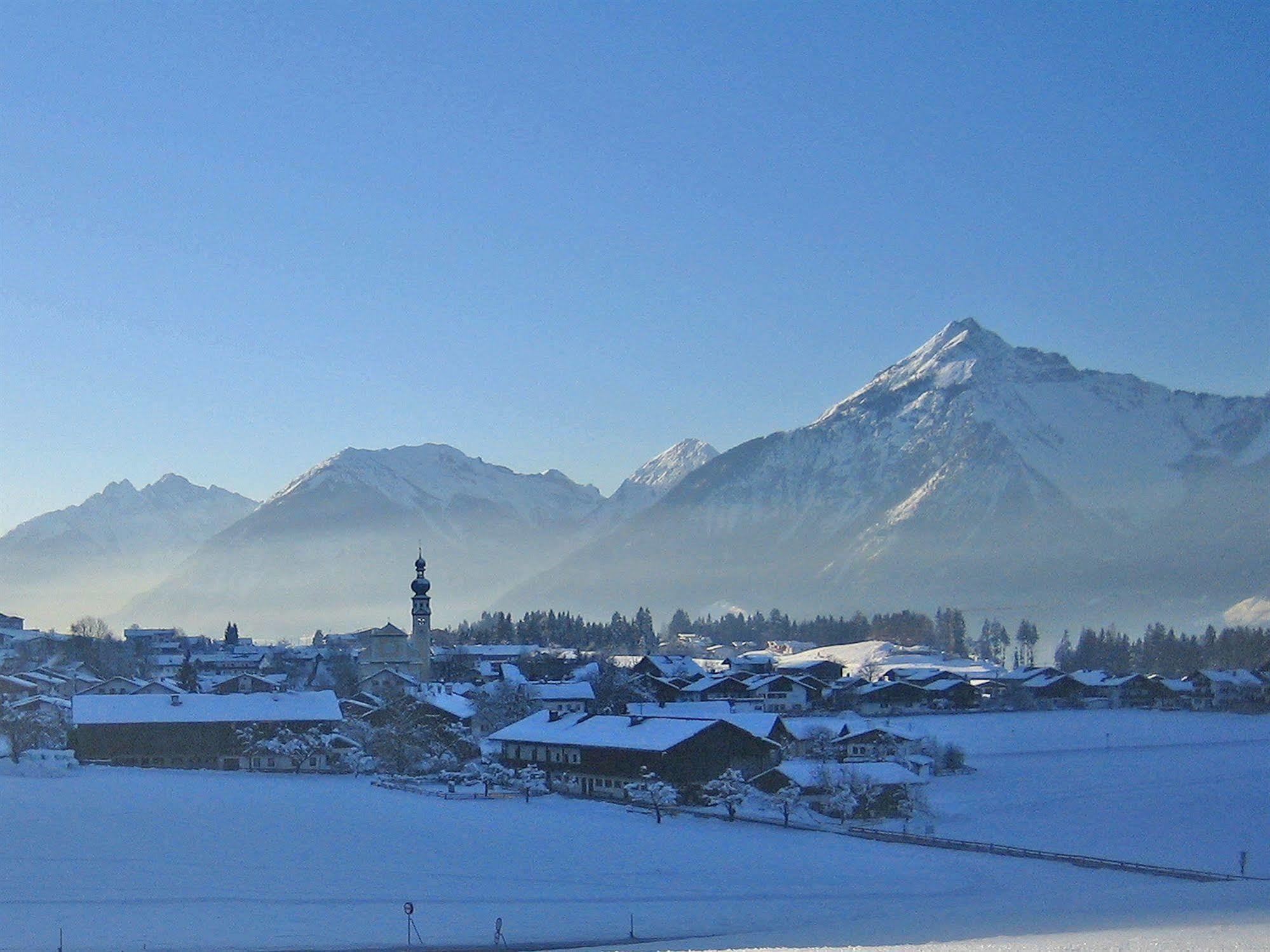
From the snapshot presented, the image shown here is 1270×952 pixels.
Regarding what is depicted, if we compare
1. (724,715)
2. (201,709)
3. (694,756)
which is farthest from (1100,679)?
(201,709)

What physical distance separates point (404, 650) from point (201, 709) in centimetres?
4039

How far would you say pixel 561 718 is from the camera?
61.9m

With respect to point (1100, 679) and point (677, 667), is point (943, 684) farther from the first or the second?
point (677, 667)


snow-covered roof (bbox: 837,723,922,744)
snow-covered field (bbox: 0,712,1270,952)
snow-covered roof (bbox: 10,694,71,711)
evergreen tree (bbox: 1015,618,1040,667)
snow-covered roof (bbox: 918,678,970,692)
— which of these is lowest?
snow-covered field (bbox: 0,712,1270,952)

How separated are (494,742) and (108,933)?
38675 mm

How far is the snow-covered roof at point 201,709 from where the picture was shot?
61719mm

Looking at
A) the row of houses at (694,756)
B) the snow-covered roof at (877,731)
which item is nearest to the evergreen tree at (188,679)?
the row of houses at (694,756)

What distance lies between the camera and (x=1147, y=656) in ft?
455

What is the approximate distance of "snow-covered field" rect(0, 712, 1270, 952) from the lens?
27.8 meters

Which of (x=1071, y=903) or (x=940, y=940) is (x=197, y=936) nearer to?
(x=940, y=940)

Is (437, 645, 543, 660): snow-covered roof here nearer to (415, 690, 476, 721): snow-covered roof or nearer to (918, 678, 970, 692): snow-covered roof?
(918, 678, 970, 692): snow-covered roof

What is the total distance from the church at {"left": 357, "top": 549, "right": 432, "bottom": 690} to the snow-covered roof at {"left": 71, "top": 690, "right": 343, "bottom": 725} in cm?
3029

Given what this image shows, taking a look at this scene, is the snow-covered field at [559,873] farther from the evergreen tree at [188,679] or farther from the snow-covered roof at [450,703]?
the evergreen tree at [188,679]

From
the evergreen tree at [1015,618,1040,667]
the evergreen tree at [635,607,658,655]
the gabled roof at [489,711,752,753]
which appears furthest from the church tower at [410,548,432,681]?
the evergreen tree at [1015,618,1040,667]
